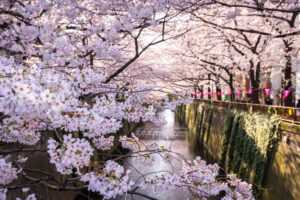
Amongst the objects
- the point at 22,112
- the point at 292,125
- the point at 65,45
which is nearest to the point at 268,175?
the point at 292,125

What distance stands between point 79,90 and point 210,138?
59.6ft

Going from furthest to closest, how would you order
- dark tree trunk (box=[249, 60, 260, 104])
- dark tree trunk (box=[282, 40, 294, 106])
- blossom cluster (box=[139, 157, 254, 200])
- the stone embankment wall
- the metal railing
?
dark tree trunk (box=[249, 60, 260, 104]) < dark tree trunk (box=[282, 40, 294, 106]) < the metal railing < the stone embankment wall < blossom cluster (box=[139, 157, 254, 200])

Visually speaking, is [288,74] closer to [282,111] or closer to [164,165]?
[282,111]

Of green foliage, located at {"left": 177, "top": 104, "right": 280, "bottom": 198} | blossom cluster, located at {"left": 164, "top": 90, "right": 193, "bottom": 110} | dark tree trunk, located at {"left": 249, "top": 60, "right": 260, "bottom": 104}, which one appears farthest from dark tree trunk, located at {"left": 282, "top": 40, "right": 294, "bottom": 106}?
blossom cluster, located at {"left": 164, "top": 90, "right": 193, "bottom": 110}

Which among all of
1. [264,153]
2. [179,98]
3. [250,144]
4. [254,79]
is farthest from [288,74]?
[179,98]

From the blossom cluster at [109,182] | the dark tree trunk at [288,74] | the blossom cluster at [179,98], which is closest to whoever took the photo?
the blossom cluster at [109,182]

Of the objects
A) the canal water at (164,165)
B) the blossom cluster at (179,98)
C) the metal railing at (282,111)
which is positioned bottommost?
the canal water at (164,165)

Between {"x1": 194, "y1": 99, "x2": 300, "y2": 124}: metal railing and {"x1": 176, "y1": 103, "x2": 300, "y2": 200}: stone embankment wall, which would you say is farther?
{"x1": 194, "y1": 99, "x2": 300, "y2": 124}: metal railing

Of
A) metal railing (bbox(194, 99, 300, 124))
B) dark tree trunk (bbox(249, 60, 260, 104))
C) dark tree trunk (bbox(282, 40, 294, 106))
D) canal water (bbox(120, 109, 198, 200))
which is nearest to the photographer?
metal railing (bbox(194, 99, 300, 124))

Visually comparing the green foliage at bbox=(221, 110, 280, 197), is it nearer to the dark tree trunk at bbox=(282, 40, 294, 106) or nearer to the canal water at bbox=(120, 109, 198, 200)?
the dark tree trunk at bbox=(282, 40, 294, 106)

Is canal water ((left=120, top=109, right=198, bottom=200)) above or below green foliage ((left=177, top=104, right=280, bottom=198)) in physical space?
below

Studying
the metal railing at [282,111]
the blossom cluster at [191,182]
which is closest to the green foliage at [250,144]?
the metal railing at [282,111]

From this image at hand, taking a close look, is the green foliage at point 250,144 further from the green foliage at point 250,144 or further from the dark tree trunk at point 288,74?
the dark tree trunk at point 288,74

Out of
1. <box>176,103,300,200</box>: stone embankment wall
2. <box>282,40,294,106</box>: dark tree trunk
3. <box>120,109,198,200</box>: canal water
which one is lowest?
<box>120,109,198,200</box>: canal water
